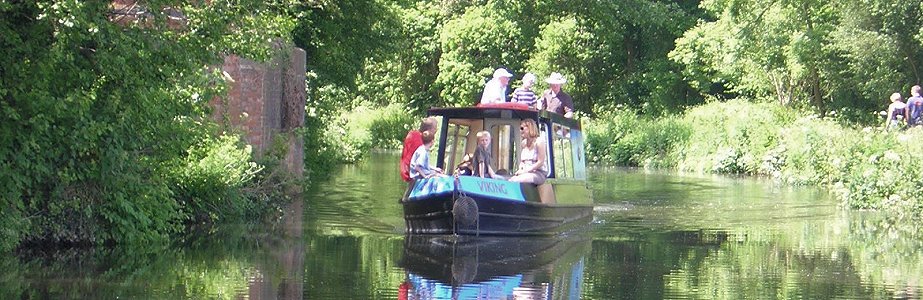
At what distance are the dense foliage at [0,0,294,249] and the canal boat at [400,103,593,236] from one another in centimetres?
286

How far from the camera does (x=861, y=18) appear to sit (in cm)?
4016

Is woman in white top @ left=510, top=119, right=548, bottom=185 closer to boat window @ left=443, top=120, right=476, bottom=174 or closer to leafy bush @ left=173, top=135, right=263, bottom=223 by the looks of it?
boat window @ left=443, top=120, right=476, bottom=174

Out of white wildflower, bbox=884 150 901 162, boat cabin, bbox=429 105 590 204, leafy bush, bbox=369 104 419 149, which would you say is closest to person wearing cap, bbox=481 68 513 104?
boat cabin, bbox=429 105 590 204

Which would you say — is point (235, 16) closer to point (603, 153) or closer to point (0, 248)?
point (0, 248)

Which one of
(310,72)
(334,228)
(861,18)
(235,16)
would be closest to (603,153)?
(861,18)

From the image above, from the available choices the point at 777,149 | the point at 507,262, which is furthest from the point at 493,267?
the point at 777,149

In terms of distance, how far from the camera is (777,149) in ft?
133

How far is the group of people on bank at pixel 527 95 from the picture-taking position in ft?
67.7

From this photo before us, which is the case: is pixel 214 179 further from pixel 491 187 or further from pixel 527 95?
pixel 527 95

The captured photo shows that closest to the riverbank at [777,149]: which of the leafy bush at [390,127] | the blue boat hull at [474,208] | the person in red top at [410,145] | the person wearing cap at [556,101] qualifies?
the person wearing cap at [556,101]

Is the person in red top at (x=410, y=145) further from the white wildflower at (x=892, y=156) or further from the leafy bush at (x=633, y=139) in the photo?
the leafy bush at (x=633, y=139)

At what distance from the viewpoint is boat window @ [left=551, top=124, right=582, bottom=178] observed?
813 inches

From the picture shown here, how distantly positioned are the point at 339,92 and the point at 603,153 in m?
15.4

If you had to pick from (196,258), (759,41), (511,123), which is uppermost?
(759,41)
